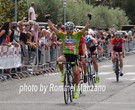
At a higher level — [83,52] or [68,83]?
[83,52]

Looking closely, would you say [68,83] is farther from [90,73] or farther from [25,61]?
[25,61]

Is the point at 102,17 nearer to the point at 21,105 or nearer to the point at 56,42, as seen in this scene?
the point at 56,42

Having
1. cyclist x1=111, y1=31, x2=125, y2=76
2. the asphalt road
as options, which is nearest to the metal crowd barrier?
the asphalt road

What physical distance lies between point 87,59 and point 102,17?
148ft

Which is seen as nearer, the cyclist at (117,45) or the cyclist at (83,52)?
the cyclist at (83,52)

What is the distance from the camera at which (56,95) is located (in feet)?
49.5

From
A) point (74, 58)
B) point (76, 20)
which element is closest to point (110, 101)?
point (74, 58)

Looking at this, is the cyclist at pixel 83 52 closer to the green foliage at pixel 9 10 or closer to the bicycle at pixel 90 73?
the bicycle at pixel 90 73

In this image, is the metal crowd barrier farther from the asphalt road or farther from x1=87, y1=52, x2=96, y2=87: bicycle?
x1=87, y1=52, x2=96, y2=87: bicycle

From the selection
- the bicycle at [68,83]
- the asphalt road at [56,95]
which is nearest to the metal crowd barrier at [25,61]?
the asphalt road at [56,95]

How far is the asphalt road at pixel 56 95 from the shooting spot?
41.5 ft

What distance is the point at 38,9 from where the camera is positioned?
45.6 m

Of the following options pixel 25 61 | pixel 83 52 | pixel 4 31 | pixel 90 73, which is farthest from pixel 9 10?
pixel 83 52

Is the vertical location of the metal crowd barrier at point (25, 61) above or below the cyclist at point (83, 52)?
below
